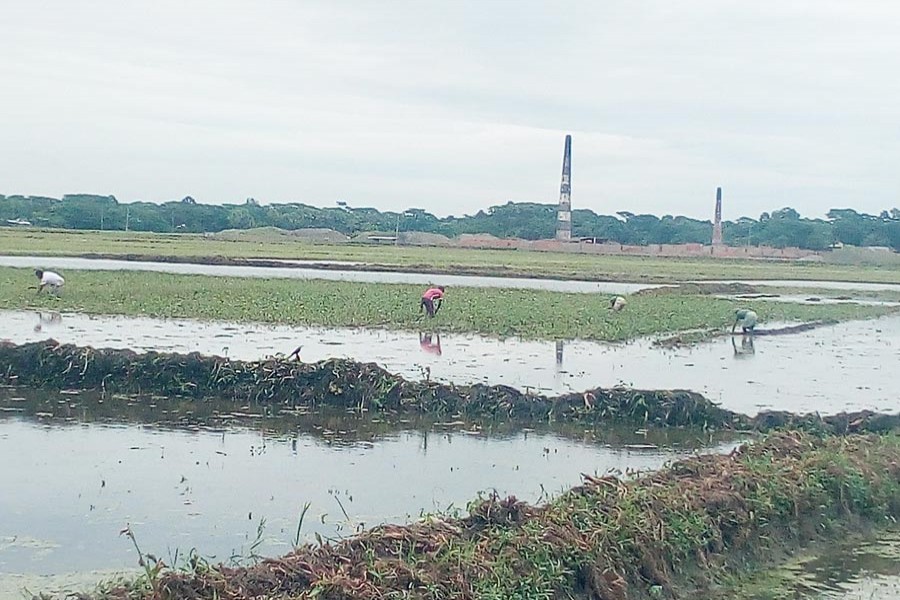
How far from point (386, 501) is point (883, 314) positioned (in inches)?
1048

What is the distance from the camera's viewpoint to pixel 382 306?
2483 cm

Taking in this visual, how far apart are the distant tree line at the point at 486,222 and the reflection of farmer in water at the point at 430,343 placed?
7283cm

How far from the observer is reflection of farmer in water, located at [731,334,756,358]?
19917 mm

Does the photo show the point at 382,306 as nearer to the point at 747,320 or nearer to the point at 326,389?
the point at 747,320

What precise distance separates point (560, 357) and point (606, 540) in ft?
36.5

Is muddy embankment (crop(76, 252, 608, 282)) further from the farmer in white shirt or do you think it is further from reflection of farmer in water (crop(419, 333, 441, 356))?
reflection of farmer in water (crop(419, 333, 441, 356))

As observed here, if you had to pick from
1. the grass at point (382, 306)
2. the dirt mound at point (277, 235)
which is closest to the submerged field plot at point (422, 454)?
the grass at point (382, 306)

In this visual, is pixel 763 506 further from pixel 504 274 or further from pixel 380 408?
pixel 504 274

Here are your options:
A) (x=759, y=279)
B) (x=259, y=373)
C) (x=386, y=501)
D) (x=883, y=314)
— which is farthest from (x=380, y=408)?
(x=759, y=279)

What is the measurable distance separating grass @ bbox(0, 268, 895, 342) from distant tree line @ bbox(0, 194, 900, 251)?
58.7 metres

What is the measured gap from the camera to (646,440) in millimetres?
11773

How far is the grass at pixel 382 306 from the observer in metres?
21.7

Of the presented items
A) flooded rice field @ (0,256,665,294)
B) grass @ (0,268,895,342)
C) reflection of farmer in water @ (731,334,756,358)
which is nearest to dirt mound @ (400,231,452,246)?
flooded rice field @ (0,256,665,294)

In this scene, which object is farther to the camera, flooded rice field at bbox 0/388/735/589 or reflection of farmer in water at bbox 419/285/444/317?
reflection of farmer in water at bbox 419/285/444/317
